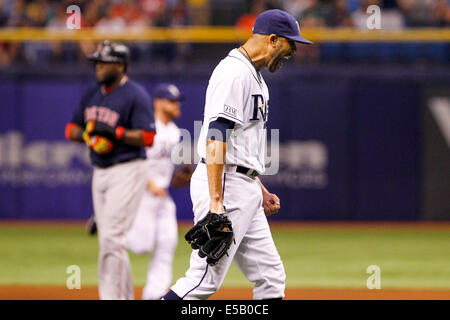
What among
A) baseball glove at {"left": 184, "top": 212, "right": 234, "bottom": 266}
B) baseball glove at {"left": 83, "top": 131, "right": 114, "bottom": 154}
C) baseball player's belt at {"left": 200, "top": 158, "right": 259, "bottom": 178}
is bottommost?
baseball glove at {"left": 184, "top": 212, "right": 234, "bottom": 266}

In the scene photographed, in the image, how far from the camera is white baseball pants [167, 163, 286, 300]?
189 inches

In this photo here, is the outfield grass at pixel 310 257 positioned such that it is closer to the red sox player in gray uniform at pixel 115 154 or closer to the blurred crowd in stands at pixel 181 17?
the red sox player in gray uniform at pixel 115 154

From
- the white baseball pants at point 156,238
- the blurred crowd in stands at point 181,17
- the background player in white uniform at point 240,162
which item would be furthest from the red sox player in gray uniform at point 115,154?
the blurred crowd in stands at point 181,17

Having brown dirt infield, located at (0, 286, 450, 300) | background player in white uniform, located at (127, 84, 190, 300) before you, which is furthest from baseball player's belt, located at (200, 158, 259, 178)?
brown dirt infield, located at (0, 286, 450, 300)

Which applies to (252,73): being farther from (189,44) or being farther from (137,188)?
(189,44)

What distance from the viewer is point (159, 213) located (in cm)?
790

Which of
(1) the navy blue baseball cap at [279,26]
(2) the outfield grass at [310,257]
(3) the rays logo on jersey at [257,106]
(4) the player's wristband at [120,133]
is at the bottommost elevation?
(2) the outfield grass at [310,257]

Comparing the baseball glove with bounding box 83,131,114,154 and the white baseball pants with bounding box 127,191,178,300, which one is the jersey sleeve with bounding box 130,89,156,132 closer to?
the baseball glove with bounding box 83,131,114,154

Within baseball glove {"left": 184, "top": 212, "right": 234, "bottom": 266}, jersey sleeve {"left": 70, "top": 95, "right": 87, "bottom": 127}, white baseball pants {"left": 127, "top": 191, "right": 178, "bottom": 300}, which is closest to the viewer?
baseball glove {"left": 184, "top": 212, "right": 234, "bottom": 266}

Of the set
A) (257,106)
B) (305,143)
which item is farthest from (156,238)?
(305,143)

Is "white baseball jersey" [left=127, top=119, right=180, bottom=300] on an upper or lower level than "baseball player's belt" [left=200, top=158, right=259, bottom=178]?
lower

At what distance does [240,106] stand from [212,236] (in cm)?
76

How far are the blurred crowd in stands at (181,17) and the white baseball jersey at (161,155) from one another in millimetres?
6605

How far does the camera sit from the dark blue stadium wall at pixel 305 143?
13727mm
